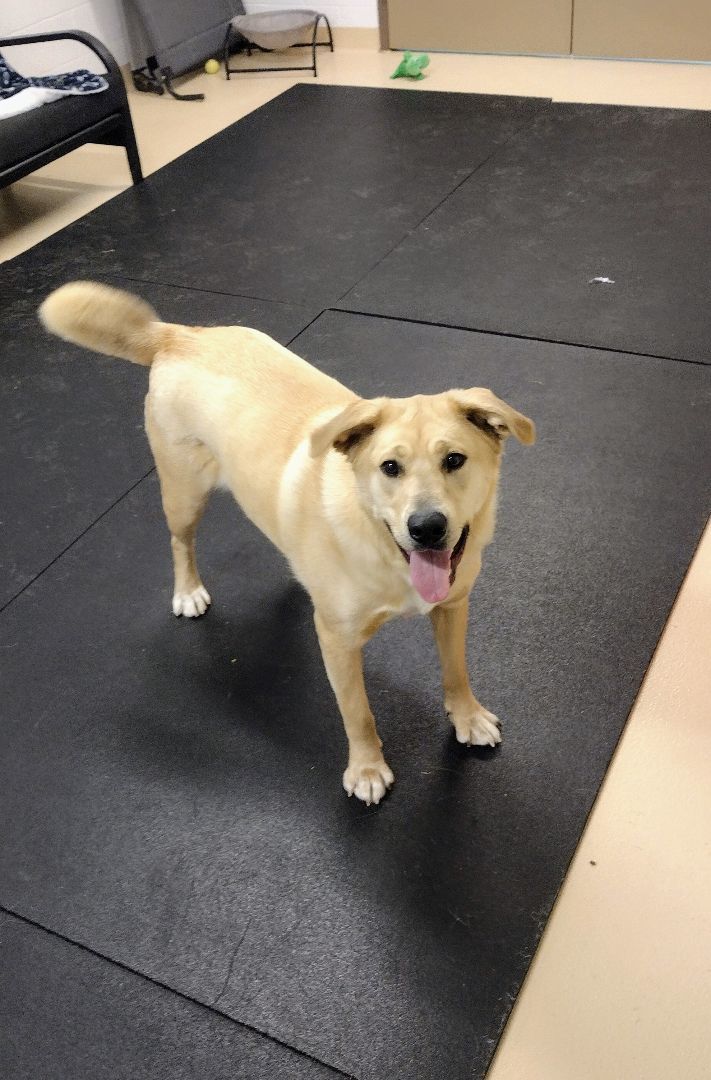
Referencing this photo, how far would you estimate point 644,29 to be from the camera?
203 inches

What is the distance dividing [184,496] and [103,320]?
1.35 feet

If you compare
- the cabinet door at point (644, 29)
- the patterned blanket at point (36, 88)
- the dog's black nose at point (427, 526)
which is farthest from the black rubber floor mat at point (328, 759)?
the cabinet door at point (644, 29)

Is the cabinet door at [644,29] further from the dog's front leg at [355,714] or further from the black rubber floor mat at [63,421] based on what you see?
the dog's front leg at [355,714]

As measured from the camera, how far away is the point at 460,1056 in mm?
1482

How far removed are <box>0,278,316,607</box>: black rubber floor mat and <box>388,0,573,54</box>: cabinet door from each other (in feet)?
10.2

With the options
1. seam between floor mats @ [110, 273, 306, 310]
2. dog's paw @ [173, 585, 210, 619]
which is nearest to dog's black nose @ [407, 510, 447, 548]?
dog's paw @ [173, 585, 210, 619]

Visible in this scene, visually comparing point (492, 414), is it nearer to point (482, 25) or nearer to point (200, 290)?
point (200, 290)

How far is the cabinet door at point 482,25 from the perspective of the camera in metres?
5.39

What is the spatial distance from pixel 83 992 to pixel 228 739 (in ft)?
1.86

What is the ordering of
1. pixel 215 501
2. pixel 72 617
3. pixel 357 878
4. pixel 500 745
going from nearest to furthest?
pixel 357 878, pixel 500 745, pixel 72 617, pixel 215 501

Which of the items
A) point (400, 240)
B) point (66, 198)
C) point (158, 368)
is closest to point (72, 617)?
point (158, 368)

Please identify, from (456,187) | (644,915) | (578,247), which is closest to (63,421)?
(578,247)

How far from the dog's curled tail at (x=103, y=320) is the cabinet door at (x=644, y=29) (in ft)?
14.1

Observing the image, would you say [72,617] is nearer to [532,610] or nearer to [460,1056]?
[532,610]
